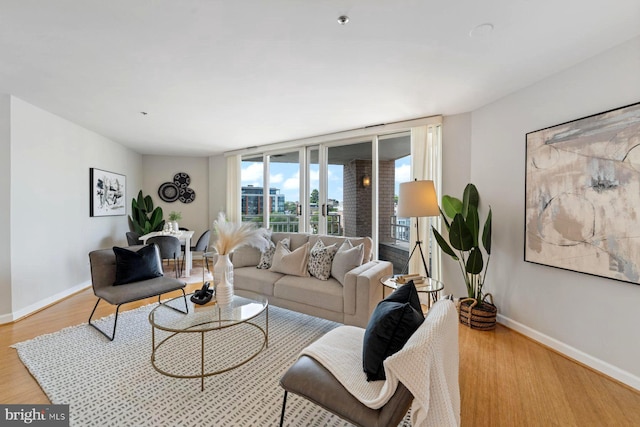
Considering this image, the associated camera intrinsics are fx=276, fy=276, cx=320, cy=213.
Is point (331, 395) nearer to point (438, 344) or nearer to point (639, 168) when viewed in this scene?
point (438, 344)

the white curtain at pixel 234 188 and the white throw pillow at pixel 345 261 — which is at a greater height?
the white curtain at pixel 234 188

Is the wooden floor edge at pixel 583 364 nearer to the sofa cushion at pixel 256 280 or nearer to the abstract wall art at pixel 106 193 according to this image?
the sofa cushion at pixel 256 280

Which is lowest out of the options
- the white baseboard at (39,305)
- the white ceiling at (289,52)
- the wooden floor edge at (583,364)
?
the wooden floor edge at (583,364)

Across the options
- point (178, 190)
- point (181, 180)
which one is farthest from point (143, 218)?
point (181, 180)

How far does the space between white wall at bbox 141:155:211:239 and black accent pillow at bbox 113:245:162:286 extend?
3.42 meters

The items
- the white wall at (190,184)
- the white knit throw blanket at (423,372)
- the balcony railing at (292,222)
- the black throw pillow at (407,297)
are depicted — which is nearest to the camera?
the white knit throw blanket at (423,372)

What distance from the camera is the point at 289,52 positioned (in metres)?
2.10

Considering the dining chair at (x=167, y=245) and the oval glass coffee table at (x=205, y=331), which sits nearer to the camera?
the oval glass coffee table at (x=205, y=331)

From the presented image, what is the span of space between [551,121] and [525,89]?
451 mm

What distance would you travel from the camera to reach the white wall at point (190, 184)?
6129 millimetres

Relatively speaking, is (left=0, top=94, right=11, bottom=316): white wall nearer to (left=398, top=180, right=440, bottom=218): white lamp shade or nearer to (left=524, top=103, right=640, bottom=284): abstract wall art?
(left=398, top=180, right=440, bottom=218): white lamp shade

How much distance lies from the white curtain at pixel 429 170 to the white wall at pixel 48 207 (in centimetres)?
462

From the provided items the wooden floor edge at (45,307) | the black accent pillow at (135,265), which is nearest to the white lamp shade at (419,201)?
the black accent pillow at (135,265)

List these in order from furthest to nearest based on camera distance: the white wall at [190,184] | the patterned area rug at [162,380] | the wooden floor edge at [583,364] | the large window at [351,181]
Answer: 1. the white wall at [190,184]
2. the large window at [351,181]
3. the wooden floor edge at [583,364]
4. the patterned area rug at [162,380]
